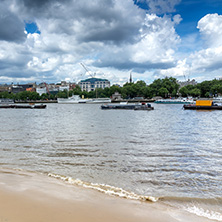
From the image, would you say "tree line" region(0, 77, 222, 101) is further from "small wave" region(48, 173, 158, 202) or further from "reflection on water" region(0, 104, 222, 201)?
"small wave" region(48, 173, 158, 202)

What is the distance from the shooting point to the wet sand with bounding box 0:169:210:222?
3.92 meters

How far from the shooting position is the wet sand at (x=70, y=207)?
3922 millimetres

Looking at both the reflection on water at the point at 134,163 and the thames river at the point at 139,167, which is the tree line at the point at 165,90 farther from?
the thames river at the point at 139,167

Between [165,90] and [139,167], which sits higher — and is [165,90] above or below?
above

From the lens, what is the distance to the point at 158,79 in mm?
165500

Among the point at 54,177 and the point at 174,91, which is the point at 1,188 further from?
the point at 174,91

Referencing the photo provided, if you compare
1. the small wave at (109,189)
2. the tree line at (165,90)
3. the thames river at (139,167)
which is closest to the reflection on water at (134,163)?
the thames river at (139,167)

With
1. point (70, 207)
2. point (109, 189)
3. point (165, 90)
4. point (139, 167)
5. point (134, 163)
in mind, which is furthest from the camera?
point (165, 90)

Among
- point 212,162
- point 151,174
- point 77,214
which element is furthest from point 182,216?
point 212,162

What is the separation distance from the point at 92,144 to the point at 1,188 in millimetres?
9029

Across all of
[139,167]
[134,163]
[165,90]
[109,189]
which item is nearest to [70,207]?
[109,189]

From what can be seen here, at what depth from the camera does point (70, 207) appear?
4445 millimetres

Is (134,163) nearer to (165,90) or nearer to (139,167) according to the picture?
(139,167)

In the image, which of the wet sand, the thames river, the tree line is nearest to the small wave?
the thames river
